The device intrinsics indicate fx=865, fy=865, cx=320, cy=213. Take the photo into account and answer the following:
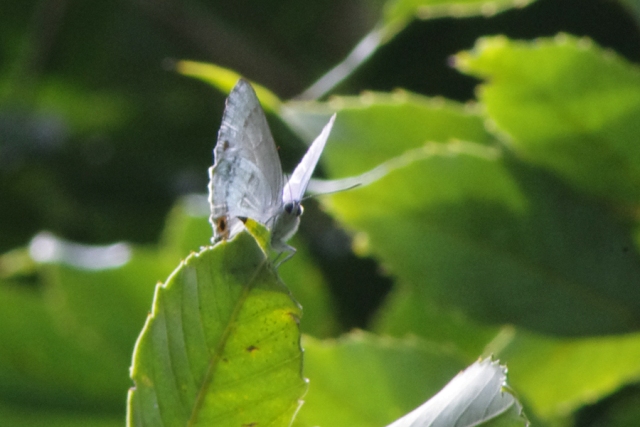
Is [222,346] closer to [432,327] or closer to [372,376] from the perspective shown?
[372,376]

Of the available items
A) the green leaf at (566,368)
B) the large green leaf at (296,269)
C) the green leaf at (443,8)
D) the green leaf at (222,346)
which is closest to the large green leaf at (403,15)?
the green leaf at (443,8)

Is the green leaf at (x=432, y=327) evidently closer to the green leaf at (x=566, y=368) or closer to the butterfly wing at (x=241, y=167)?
the green leaf at (x=566, y=368)

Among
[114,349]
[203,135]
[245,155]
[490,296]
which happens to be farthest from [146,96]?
[490,296]

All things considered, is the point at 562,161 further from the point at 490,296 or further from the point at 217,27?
the point at 217,27

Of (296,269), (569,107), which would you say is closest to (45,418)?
(296,269)

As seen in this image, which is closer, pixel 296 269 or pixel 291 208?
pixel 291 208
